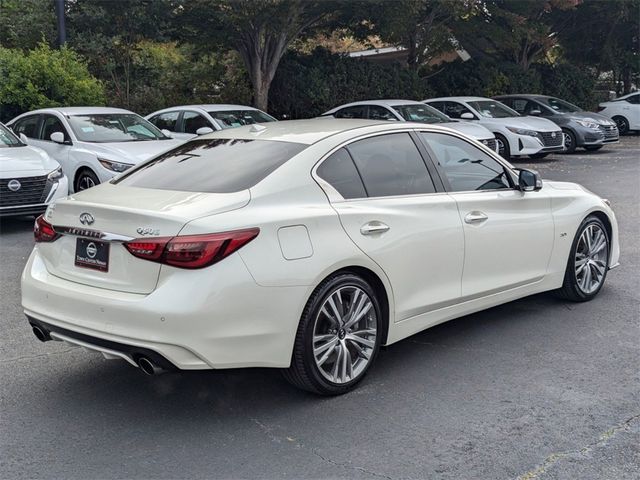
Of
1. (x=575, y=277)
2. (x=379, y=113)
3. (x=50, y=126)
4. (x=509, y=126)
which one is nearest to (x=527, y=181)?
(x=575, y=277)

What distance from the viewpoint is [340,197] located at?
4.64 meters

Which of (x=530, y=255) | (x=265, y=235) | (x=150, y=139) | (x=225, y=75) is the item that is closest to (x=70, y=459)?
(x=265, y=235)

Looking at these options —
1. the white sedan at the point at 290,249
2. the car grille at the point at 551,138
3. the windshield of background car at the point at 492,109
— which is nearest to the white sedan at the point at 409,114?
the windshield of background car at the point at 492,109

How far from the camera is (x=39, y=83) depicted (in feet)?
53.3

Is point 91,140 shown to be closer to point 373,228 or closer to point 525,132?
point 373,228

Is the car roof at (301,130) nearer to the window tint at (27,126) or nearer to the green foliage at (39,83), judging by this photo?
the window tint at (27,126)

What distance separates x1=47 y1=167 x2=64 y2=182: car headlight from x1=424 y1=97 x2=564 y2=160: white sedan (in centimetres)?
992

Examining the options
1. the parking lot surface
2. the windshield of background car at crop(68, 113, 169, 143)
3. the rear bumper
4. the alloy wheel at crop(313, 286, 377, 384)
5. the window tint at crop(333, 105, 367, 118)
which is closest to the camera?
the parking lot surface

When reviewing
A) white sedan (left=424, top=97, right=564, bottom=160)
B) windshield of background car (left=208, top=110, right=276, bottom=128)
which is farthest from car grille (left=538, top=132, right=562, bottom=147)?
windshield of background car (left=208, top=110, right=276, bottom=128)

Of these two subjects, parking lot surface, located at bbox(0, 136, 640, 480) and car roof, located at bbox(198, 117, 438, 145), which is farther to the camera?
car roof, located at bbox(198, 117, 438, 145)

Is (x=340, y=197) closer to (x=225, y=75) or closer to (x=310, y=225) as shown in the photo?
(x=310, y=225)

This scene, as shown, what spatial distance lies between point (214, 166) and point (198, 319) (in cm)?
124

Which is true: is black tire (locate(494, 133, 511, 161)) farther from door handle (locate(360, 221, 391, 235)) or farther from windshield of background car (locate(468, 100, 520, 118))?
door handle (locate(360, 221, 391, 235))

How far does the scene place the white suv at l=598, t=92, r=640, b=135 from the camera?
25297mm
